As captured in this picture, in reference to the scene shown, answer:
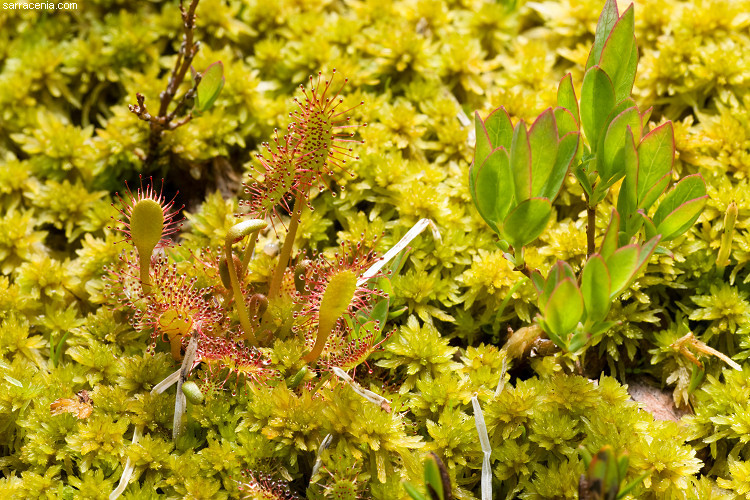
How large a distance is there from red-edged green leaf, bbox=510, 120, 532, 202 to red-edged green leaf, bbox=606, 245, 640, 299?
23 centimetres

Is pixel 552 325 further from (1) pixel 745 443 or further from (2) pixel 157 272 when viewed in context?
(2) pixel 157 272

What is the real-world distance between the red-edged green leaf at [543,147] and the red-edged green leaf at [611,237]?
0.58 feet

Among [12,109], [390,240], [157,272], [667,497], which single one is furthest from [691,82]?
[12,109]

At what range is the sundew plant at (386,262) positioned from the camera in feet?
4.90

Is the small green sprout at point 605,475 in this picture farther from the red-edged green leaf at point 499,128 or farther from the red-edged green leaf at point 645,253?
Result: the red-edged green leaf at point 499,128

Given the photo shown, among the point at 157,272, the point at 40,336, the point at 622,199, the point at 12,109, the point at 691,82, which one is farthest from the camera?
the point at 12,109

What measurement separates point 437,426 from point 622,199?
0.69m

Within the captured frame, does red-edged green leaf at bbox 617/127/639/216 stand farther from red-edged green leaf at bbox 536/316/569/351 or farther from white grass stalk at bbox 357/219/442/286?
white grass stalk at bbox 357/219/442/286

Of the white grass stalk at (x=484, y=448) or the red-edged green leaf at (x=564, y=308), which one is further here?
the white grass stalk at (x=484, y=448)

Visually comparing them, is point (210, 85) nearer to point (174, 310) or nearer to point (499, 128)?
point (174, 310)

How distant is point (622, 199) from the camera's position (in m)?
1.53

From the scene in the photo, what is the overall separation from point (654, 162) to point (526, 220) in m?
0.33

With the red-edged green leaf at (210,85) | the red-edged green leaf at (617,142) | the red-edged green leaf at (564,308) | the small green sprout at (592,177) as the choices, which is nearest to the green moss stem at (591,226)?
the small green sprout at (592,177)

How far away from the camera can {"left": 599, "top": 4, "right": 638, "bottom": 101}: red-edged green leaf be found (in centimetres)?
149
